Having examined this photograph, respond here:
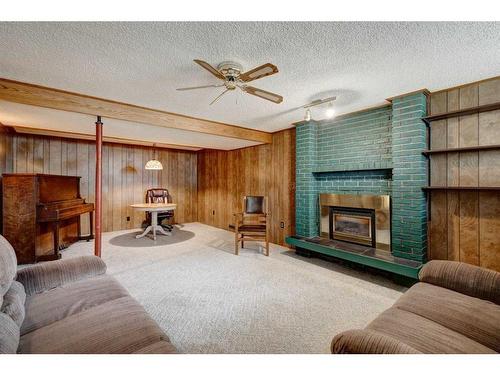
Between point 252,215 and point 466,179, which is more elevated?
point 466,179

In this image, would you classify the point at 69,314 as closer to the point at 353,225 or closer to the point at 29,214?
the point at 29,214

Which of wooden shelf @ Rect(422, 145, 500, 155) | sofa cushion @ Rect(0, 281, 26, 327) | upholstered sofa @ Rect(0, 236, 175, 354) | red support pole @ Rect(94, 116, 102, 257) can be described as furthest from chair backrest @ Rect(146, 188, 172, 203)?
wooden shelf @ Rect(422, 145, 500, 155)

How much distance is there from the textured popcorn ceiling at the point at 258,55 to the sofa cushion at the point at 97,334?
1786 millimetres

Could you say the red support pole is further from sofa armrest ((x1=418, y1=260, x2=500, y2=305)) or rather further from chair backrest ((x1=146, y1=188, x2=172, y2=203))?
sofa armrest ((x1=418, y1=260, x2=500, y2=305))

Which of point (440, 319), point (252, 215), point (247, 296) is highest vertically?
point (252, 215)

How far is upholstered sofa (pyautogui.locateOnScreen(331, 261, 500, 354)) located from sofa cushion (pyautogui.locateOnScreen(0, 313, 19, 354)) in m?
1.28

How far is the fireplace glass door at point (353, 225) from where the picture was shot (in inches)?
127

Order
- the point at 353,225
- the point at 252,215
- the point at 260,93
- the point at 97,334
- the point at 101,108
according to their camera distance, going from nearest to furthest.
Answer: the point at 97,334, the point at 260,93, the point at 101,108, the point at 353,225, the point at 252,215

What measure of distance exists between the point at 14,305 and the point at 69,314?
0.80ft

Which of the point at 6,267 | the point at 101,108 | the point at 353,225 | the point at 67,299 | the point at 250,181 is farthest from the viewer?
the point at 250,181

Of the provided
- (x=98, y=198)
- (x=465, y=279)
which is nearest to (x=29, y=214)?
(x=98, y=198)

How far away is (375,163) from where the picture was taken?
10.3 ft

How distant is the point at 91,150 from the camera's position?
5.18m
